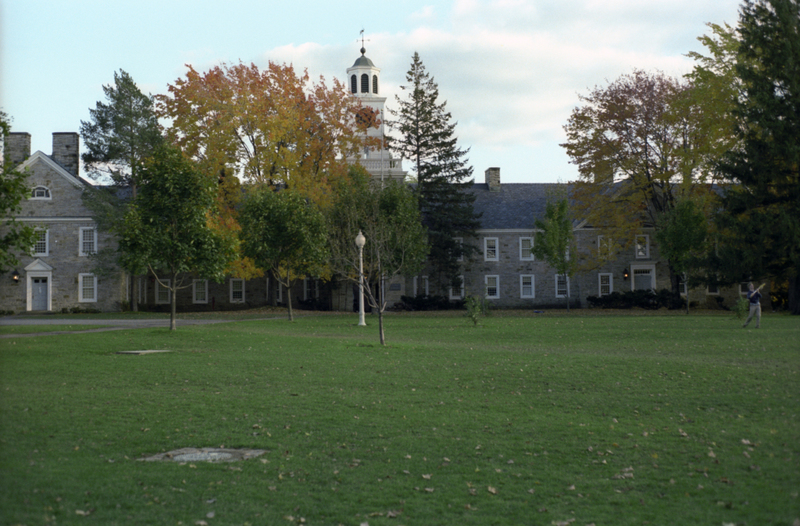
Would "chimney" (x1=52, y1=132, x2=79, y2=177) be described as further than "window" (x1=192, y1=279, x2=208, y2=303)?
No

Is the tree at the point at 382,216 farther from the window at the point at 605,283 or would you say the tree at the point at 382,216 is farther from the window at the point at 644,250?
the window at the point at 644,250

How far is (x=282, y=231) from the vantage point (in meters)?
30.2

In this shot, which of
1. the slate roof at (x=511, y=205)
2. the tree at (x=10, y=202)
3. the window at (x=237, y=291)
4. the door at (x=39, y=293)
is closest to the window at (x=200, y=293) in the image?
the window at (x=237, y=291)

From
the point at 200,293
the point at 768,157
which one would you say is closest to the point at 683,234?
the point at 768,157

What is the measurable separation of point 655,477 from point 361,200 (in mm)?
28687

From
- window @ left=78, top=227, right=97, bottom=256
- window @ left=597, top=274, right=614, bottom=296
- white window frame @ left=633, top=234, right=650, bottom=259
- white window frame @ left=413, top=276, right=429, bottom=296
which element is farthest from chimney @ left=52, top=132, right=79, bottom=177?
white window frame @ left=633, top=234, right=650, bottom=259

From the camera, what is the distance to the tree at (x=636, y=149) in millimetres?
38375

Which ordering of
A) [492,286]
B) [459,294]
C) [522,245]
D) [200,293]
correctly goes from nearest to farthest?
[200,293] < [459,294] < [492,286] < [522,245]

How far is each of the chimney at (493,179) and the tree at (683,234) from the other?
18.1m

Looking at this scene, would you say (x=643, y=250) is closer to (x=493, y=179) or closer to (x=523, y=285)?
(x=523, y=285)

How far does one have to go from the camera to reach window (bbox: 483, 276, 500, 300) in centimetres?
4922

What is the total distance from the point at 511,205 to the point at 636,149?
491 inches

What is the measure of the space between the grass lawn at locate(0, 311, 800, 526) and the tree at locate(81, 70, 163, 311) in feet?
86.3

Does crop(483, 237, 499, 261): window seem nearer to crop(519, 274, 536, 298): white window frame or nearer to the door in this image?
crop(519, 274, 536, 298): white window frame
